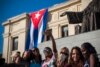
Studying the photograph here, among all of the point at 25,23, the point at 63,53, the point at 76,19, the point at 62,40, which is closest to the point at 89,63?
the point at 63,53

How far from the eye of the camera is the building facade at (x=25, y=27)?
26000 mm

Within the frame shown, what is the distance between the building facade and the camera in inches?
1024

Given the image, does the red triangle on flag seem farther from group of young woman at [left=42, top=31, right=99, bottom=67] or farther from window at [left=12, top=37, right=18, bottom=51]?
group of young woman at [left=42, top=31, right=99, bottom=67]

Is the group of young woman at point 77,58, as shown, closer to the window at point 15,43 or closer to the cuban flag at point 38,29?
the cuban flag at point 38,29

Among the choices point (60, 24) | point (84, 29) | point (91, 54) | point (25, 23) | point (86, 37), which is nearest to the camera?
point (91, 54)

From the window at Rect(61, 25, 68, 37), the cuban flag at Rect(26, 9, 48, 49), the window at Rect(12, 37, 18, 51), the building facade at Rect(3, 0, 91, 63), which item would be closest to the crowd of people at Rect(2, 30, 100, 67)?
the cuban flag at Rect(26, 9, 48, 49)

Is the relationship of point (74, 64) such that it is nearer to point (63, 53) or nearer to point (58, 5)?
point (63, 53)

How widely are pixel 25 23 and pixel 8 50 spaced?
3.95 m

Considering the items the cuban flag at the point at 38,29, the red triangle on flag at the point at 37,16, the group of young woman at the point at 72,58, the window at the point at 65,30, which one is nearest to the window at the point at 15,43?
the red triangle on flag at the point at 37,16

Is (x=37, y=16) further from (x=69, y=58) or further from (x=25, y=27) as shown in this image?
(x=69, y=58)

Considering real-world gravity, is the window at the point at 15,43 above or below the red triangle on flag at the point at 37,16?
below

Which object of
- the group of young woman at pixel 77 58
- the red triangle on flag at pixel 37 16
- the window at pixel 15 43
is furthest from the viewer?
the window at pixel 15 43

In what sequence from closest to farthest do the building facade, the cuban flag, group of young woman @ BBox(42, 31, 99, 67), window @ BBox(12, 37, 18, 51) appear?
1. group of young woman @ BBox(42, 31, 99, 67)
2. the cuban flag
3. the building facade
4. window @ BBox(12, 37, 18, 51)

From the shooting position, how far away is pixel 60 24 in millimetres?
27281
